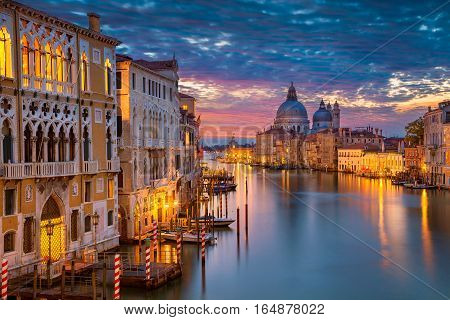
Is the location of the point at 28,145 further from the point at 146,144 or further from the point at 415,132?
the point at 415,132

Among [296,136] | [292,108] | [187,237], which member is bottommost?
[187,237]

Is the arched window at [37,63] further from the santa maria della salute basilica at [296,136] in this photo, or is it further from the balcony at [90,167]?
the santa maria della salute basilica at [296,136]

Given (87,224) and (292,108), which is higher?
(292,108)

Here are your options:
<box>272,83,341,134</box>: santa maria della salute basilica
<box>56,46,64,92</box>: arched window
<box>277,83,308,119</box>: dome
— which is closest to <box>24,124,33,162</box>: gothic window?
<box>56,46,64,92</box>: arched window

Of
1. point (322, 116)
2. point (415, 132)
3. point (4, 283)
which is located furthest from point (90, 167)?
point (322, 116)

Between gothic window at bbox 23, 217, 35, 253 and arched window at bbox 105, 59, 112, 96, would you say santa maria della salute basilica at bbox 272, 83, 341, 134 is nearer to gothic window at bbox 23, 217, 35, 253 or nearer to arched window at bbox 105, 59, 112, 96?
arched window at bbox 105, 59, 112, 96

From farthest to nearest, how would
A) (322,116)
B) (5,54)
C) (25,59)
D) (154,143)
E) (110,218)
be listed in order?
(322,116) → (154,143) → (110,218) → (25,59) → (5,54)

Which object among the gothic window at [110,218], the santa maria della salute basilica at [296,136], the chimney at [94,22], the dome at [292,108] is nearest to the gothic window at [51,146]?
the gothic window at [110,218]

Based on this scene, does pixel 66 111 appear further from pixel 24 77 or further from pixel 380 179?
pixel 380 179
